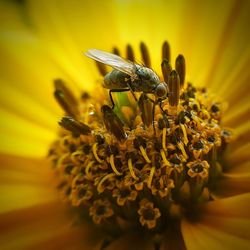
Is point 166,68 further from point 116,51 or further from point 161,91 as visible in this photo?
point 116,51

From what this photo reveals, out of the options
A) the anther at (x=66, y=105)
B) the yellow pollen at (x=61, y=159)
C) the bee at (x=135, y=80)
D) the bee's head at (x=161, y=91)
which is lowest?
the yellow pollen at (x=61, y=159)

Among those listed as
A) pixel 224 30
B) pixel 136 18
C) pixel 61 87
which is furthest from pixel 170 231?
pixel 136 18

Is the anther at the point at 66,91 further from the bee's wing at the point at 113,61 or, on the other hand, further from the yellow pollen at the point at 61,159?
the bee's wing at the point at 113,61

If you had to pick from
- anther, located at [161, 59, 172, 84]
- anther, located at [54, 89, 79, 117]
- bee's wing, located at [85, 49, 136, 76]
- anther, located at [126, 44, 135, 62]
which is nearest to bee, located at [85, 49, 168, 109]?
bee's wing, located at [85, 49, 136, 76]

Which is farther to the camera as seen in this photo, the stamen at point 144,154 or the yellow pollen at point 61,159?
the yellow pollen at point 61,159

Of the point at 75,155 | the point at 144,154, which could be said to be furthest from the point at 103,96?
the point at 144,154

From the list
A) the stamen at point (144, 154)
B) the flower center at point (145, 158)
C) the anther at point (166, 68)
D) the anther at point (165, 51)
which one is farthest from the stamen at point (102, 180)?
A: the anther at point (165, 51)
